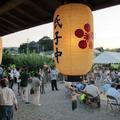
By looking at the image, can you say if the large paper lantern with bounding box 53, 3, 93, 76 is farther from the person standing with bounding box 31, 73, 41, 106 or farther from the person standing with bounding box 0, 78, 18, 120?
the person standing with bounding box 31, 73, 41, 106

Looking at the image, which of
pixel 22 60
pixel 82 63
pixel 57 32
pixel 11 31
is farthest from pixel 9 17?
pixel 22 60

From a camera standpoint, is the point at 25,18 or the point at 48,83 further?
the point at 48,83

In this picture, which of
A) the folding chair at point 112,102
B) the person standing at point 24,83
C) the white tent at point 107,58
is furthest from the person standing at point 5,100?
the white tent at point 107,58

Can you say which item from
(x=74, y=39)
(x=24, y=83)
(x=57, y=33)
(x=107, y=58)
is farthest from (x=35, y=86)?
(x=107, y=58)

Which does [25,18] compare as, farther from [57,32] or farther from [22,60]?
[22,60]

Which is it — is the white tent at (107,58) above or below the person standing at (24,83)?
above

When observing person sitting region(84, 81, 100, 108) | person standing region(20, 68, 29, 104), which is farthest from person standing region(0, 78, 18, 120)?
person standing region(20, 68, 29, 104)

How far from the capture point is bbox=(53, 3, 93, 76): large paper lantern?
4.88m

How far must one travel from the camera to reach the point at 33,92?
14.0 m

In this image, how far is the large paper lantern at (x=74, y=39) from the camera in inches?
192

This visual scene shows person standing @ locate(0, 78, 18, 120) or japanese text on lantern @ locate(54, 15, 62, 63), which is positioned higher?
japanese text on lantern @ locate(54, 15, 62, 63)

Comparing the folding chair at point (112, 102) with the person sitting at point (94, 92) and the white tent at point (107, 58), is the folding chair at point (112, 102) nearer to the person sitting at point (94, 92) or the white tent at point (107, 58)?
the person sitting at point (94, 92)

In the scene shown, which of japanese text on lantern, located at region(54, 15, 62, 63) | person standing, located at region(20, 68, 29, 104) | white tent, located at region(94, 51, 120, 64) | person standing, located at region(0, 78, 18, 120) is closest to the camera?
japanese text on lantern, located at region(54, 15, 62, 63)

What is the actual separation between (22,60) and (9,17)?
25.7 metres
